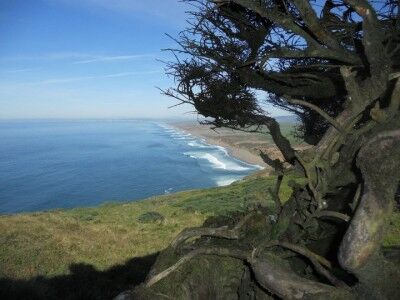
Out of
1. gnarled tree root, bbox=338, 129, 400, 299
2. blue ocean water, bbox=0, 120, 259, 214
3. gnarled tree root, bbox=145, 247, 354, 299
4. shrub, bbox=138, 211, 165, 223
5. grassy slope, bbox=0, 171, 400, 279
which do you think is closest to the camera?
gnarled tree root, bbox=338, 129, 400, 299

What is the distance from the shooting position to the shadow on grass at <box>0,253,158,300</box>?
14961 mm

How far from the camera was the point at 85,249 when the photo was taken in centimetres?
2283

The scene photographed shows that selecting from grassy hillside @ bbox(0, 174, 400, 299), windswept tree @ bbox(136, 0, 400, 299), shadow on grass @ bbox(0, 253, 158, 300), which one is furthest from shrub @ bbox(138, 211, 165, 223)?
windswept tree @ bbox(136, 0, 400, 299)

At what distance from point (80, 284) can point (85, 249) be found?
6.61 meters

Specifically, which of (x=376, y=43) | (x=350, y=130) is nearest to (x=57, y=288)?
(x=350, y=130)

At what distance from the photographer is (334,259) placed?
6.46 meters

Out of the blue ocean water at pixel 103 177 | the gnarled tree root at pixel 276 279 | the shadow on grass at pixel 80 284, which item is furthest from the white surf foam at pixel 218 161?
the gnarled tree root at pixel 276 279

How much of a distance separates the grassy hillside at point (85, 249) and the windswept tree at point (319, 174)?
144 inches

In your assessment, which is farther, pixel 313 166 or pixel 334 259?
pixel 334 259

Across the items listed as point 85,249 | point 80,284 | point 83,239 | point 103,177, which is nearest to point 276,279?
point 80,284

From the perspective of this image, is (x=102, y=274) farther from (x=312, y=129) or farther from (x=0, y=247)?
(x=312, y=129)

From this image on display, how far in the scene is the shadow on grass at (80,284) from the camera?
1496 cm

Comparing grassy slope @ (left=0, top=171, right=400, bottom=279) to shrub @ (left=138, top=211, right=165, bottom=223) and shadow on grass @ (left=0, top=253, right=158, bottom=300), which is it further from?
shadow on grass @ (left=0, top=253, right=158, bottom=300)

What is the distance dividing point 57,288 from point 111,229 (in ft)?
43.1
